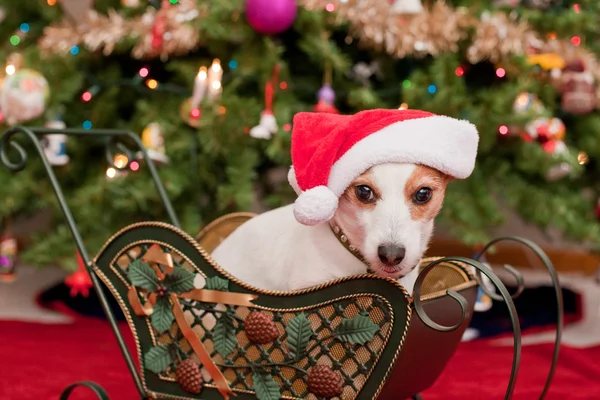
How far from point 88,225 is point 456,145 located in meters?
1.23

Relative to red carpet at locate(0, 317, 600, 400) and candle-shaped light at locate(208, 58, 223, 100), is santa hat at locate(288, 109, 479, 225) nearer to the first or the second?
red carpet at locate(0, 317, 600, 400)

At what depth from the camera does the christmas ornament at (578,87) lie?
1800 mm

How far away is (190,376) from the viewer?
0.85m

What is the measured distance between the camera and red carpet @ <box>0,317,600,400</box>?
1251mm

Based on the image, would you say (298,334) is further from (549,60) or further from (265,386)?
(549,60)

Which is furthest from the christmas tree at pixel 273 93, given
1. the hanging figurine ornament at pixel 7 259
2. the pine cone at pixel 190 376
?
the pine cone at pixel 190 376

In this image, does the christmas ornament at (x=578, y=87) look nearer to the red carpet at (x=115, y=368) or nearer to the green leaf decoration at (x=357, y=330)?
the red carpet at (x=115, y=368)

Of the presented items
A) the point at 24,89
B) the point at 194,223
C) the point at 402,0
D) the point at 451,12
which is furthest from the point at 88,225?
the point at 451,12

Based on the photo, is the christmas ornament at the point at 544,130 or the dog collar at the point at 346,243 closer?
the dog collar at the point at 346,243

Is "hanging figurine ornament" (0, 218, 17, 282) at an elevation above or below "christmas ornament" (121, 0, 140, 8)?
below

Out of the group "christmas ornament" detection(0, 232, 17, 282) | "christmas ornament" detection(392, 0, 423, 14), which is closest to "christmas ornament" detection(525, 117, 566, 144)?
"christmas ornament" detection(392, 0, 423, 14)

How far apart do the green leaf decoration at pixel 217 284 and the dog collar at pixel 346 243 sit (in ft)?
0.53

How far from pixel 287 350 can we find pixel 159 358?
213mm

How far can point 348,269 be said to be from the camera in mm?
826
